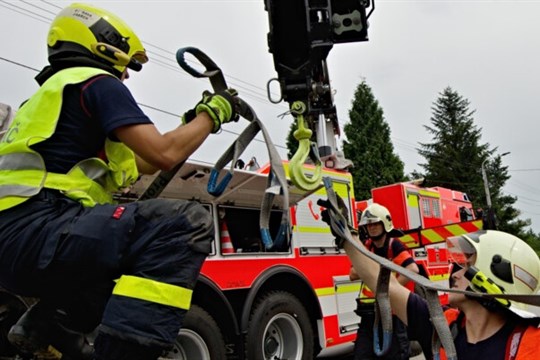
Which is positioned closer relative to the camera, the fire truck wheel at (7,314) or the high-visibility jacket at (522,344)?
the high-visibility jacket at (522,344)

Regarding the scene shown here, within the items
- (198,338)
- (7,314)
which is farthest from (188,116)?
(198,338)

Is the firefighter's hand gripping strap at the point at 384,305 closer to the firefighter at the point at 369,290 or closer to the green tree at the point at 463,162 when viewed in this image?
the firefighter at the point at 369,290

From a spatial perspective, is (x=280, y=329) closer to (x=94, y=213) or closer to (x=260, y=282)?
(x=260, y=282)

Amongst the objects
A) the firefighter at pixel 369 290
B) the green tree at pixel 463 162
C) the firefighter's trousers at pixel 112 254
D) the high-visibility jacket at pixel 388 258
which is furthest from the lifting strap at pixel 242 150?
the green tree at pixel 463 162

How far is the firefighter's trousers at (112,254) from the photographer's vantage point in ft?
5.07

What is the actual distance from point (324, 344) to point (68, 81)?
4.68m

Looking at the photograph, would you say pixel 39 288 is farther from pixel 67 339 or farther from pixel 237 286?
pixel 237 286

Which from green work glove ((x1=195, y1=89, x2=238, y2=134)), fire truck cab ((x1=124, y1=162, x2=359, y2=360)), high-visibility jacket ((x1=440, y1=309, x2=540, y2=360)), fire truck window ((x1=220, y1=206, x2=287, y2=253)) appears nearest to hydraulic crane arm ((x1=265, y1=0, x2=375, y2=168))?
green work glove ((x1=195, y1=89, x2=238, y2=134))

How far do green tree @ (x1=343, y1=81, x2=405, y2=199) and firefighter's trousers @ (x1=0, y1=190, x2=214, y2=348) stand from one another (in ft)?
88.0

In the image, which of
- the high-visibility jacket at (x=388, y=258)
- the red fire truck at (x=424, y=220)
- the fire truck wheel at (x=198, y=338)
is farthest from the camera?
the red fire truck at (x=424, y=220)

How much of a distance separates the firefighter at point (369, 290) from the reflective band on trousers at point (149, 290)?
2963 mm

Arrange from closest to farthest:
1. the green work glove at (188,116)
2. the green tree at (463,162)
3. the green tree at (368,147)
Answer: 1. the green work glove at (188,116)
2. the green tree at (368,147)
3. the green tree at (463,162)

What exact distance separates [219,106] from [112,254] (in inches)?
27.1

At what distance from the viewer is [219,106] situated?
199 cm
